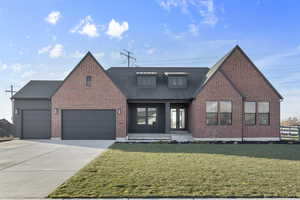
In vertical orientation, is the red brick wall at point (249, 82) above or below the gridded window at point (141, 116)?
above

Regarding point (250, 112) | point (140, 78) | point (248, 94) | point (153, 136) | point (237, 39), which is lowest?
point (153, 136)

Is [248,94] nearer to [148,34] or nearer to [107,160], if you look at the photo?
[148,34]

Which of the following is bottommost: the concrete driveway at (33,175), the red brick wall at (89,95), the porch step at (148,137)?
the porch step at (148,137)

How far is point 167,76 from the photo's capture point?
61.6 ft

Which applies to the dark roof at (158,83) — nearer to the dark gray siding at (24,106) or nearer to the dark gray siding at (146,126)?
the dark gray siding at (146,126)

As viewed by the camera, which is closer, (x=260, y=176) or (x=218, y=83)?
(x=260, y=176)

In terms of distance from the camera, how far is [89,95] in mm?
15766

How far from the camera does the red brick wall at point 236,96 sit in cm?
1541

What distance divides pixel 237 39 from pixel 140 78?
961cm

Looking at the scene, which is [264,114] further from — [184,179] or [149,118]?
[184,179]

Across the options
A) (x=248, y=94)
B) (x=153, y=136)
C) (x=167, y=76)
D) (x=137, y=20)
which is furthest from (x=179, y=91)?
(x=137, y=20)

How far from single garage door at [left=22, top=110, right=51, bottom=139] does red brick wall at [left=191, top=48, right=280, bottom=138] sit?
12.4 m

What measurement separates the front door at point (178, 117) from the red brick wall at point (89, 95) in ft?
16.4

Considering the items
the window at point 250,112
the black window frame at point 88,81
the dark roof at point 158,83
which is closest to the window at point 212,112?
the dark roof at point 158,83
